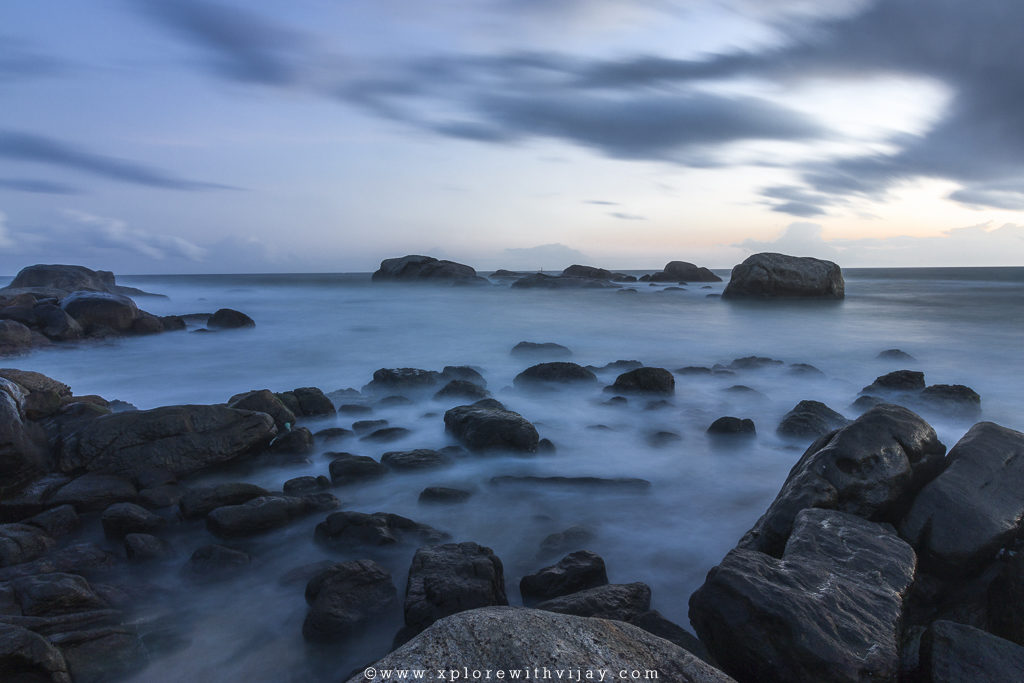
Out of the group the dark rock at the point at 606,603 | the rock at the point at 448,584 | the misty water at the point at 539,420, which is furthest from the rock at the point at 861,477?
the rock at the point at 448,584

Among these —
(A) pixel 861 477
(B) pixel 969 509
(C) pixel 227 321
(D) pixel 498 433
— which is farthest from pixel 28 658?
(C) pixel 227 321

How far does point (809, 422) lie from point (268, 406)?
652 centimetres

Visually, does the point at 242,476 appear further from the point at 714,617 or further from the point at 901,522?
the point at 901,522

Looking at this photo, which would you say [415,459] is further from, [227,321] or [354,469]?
[227,321]

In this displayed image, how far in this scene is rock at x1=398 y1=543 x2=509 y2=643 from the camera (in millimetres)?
3172

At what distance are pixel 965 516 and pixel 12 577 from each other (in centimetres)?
582

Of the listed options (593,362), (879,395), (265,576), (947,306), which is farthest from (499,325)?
(947,306)

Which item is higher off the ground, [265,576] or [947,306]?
[947,306]

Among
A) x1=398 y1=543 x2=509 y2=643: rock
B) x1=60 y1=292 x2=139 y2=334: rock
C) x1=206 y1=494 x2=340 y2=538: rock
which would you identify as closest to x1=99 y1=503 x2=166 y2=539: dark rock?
x1=206 y1=494 x2=340 y2=538: rock

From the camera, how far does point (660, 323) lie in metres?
19.3

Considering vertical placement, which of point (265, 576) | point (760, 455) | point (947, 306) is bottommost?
point (265, 576)

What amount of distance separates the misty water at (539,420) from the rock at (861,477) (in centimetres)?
77

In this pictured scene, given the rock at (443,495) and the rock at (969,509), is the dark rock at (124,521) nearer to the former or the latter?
the rock at (443,495)

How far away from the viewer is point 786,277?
25.4 meters
